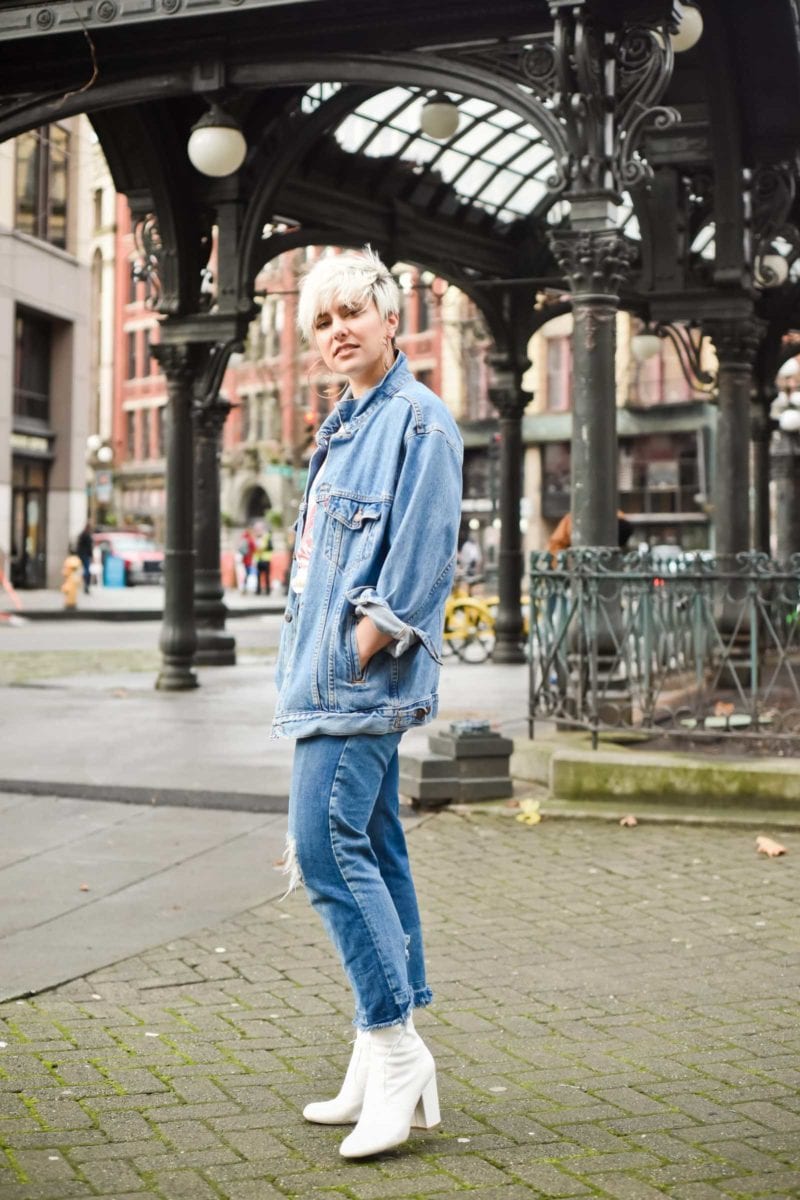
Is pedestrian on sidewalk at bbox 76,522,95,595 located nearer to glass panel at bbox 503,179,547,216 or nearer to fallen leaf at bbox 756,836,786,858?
glass panel at bbox 503,179,547,216

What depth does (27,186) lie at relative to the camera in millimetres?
41344

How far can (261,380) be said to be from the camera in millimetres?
63062

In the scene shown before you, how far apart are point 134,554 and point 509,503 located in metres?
34.4

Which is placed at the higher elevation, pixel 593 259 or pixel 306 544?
pixel 593 259

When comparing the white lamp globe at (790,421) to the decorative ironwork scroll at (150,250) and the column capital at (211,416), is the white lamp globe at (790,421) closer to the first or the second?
the column capital at (211,416)

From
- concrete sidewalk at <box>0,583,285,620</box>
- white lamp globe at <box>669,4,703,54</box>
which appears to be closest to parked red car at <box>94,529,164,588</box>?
concrete sidewalk at <box>0,583,285,620</box>

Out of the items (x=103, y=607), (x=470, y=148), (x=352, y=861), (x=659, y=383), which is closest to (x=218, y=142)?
(x=470, y=148)

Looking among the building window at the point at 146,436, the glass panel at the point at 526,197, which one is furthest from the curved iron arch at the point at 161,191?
the building window at the point at 146,436

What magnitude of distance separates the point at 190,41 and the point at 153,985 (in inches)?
302

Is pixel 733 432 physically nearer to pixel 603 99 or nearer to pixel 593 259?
pixel 593 259

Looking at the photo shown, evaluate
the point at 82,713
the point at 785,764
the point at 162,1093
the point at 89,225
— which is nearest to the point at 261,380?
the point at 89,225

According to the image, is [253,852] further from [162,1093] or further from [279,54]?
[279,54]

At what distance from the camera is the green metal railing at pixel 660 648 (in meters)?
8.63

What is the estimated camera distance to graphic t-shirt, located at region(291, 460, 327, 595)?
12.0ft
